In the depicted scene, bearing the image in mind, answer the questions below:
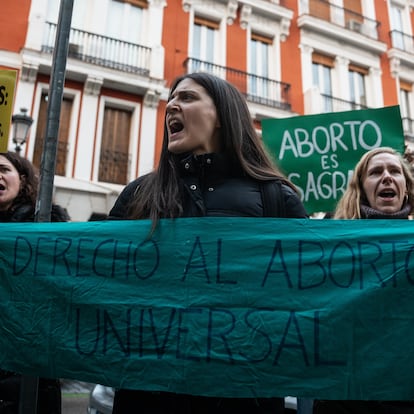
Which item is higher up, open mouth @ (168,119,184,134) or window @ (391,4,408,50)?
window @ (391,4,408,50)

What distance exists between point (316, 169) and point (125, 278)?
297 cm

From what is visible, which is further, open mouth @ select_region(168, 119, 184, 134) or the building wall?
the building wall

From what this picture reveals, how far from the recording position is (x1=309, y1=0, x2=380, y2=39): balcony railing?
14.2 m

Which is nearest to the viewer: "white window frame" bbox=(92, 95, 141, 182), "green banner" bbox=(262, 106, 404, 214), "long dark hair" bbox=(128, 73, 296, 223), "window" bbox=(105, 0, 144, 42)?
"long dark hair" bbox=(128, 73, 296, 223)

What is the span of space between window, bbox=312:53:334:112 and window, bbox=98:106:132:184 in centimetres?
624

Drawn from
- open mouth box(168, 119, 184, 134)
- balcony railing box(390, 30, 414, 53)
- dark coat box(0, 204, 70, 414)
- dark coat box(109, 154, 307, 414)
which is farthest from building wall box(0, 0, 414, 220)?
dark coat box(109, 154, 307, 414)

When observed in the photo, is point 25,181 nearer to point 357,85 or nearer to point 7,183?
point 7,183

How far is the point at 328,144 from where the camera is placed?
420cm

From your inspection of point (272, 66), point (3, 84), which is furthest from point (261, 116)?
point (3, 84)

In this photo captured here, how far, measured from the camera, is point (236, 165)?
1757 millimetres

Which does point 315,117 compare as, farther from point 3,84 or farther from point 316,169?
point 3,84

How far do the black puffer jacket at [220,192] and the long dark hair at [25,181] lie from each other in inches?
39.3

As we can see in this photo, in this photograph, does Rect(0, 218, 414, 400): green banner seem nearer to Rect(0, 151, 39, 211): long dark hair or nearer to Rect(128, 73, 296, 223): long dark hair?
Rect(128, 73, 296, 223): long dark hair

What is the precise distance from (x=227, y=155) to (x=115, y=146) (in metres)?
9.10
